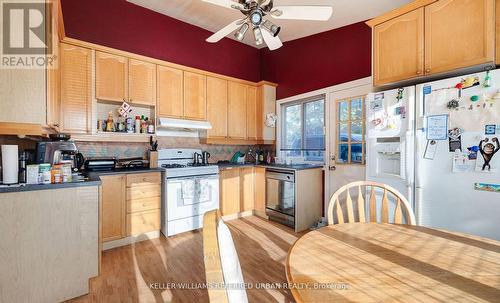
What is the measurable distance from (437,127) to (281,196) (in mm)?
2124

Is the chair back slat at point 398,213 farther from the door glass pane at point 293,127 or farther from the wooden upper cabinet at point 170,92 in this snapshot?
the wooden upper cabinet at point 170,92

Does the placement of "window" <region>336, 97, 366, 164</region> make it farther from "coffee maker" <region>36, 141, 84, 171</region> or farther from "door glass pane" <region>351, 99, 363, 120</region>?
"coffee maker" <region>36, 141, 84, 171</region>

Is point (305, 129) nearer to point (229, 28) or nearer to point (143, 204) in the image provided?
point (229, 28)

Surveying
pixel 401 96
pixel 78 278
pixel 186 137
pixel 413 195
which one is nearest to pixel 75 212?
pixel 78 278

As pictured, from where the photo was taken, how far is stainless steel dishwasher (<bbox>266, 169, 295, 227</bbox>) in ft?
10.7

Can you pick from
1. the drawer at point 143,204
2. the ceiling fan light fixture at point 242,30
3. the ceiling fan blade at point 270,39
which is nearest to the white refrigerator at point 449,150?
the ceiling fan blade at point 270,39

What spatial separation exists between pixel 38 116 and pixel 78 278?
51.2 inches

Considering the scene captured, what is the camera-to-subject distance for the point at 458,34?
70.5 inches

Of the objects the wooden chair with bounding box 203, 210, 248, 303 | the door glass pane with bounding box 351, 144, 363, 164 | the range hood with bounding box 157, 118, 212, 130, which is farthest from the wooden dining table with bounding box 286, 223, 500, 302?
the range hood with bounding box 157, 118, 212, 130

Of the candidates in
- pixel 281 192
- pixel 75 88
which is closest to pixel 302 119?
pixel 281 192

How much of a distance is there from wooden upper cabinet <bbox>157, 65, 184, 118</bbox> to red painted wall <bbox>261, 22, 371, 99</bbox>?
1847 millimetres

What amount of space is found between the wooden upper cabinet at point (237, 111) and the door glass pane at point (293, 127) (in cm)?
80

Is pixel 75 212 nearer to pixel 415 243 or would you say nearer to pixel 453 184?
pixel 415 243

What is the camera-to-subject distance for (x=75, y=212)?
1758 millimetres
